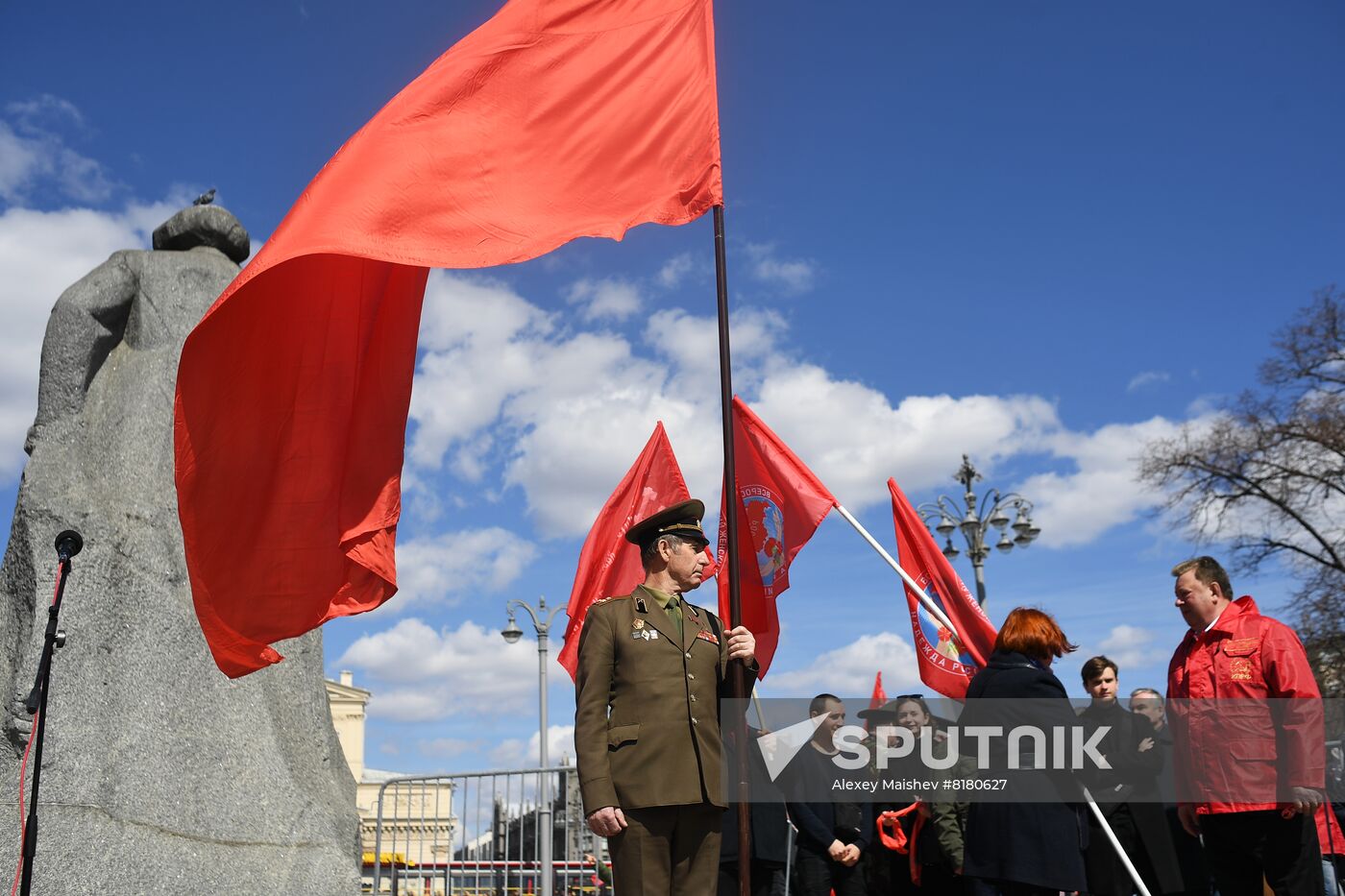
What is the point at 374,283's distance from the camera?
503cm

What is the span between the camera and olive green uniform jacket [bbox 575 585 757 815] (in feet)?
13.8

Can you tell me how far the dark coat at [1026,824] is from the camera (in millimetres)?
5195

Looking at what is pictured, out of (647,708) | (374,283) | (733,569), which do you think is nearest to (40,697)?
(374,283)

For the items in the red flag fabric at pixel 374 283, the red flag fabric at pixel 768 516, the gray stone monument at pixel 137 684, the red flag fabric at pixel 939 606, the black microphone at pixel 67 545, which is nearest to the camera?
the red flag fabric at pixel 374 283

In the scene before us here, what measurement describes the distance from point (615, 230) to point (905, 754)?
14.7ft

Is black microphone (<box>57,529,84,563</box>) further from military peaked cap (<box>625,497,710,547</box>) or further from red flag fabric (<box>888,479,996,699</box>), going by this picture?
red flag fabric (<box>888,479,996,699</box>)

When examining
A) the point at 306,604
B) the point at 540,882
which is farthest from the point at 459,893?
the point at 306,604

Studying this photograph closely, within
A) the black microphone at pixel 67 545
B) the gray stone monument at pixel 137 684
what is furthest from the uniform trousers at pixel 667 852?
the black microphone at pixel 67 545

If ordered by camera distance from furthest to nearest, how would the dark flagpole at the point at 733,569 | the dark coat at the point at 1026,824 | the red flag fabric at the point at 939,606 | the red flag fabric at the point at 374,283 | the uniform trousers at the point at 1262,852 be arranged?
1. the red flag fabric at the point at 939,606
2. the dark coat at the point at 1026,824
3. the uniform trousers at the point at 1262,852
4. the red flag fabric at the point at 374,283
5. the dark flagpole at the point at 733,569

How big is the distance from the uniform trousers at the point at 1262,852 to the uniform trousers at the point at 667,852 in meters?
2.52

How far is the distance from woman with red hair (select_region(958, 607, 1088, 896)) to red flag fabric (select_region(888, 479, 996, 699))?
2.31m

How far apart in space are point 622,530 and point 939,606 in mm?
2743

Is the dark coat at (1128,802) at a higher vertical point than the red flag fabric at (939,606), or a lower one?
lower

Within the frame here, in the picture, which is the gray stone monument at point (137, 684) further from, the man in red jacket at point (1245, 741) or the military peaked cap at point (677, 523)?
the man in red jacket at point (1245, 741)
